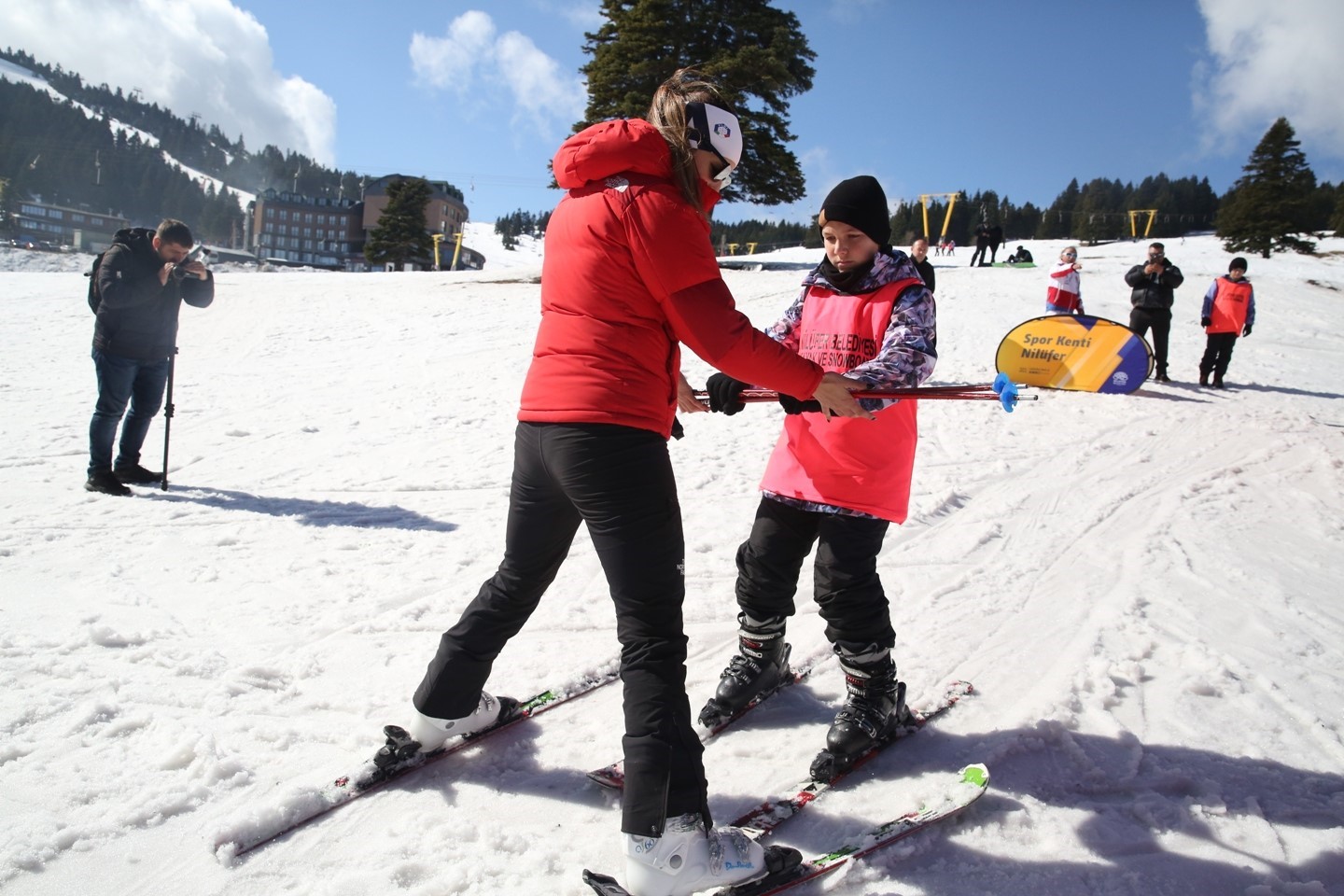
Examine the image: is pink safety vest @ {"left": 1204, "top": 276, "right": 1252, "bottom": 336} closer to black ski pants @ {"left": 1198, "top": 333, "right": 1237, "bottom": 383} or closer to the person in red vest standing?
the person in red vest standing

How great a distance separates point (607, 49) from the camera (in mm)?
27031

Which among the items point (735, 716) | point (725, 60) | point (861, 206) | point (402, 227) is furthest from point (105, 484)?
point (402, 227)

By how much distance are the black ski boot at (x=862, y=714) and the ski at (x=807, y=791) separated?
21 mm

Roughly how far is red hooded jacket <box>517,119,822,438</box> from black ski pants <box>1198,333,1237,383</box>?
431 inches

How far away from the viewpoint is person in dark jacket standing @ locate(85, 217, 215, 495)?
199 inches

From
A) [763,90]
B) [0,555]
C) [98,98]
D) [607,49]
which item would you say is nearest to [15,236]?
[607,49]

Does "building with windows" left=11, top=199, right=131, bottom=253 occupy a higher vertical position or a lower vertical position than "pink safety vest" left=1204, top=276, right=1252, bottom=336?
higher

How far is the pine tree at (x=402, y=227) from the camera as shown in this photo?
50844 mm

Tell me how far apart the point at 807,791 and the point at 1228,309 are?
10.8 metres

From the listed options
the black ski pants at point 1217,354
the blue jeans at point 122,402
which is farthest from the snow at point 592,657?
the black ski pants at point 1217,354

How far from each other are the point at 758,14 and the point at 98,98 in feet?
723

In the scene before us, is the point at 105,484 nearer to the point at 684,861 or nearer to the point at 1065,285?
the point at 684,861

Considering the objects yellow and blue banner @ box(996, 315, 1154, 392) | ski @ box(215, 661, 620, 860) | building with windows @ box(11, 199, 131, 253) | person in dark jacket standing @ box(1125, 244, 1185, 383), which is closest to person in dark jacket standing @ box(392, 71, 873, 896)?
ski @ box(215, 661, 620, 860)

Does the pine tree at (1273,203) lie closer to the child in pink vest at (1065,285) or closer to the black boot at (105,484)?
the child in pink vest at (1065,285)
